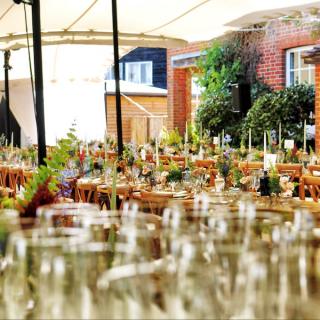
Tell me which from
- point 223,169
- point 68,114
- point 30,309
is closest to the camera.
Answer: point 30,309

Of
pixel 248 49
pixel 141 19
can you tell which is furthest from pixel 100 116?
pixel 141 19

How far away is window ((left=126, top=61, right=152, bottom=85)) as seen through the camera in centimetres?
2466

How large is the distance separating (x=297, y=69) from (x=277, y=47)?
601 mm

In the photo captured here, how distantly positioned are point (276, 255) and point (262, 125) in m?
11.9

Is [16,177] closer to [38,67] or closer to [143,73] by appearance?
[38,67]

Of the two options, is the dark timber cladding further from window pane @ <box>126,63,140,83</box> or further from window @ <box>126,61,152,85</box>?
window pane @ <box>126,63,140,83</box>

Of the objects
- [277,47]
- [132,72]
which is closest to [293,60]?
[277,47]

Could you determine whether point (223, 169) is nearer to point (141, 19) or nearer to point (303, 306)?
point (141, 19)

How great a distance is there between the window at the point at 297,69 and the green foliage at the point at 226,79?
1.95 feet

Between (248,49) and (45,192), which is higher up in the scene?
(248,49)

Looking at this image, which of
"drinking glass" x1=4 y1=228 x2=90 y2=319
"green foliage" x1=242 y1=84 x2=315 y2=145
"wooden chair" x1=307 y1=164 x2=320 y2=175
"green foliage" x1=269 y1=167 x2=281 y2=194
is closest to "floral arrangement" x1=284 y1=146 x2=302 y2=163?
"wooden chair" x1=307 y1=164 x2=320 y2=175

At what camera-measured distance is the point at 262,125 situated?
12945mm

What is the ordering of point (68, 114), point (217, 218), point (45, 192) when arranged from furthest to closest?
point (68, 114), point (45, 192), point (217, 218)

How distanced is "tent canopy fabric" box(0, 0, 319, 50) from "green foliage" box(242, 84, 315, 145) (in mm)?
4013
